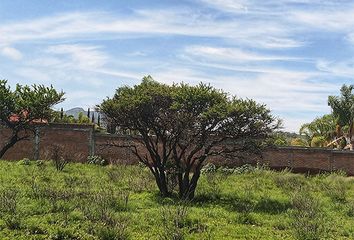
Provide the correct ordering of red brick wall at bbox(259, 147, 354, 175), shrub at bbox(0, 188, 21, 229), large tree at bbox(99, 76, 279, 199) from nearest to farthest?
1. shrub at bbox(0, 188, 21, 229)
2. large tree at bbox(99, 76, 279, 199)
3. red brick wall at bbox(259, 147, 354, 175)

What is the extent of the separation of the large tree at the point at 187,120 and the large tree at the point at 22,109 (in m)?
13.8

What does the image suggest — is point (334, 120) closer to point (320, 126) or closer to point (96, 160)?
point (320, 126)

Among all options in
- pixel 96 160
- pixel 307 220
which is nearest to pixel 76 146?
pixel 96 160

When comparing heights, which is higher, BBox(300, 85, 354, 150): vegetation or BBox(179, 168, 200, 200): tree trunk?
BBox(300, 85, 354, 150): vegetation

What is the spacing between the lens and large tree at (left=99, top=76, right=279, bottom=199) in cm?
1493

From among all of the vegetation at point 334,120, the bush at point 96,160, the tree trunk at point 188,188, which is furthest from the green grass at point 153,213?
the vegetation at point 334,120

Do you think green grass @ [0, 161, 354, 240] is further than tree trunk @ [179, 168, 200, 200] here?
No

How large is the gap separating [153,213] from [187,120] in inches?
166

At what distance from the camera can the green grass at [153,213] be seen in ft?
30.9

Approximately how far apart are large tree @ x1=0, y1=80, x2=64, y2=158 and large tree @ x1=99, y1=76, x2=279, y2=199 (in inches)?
545

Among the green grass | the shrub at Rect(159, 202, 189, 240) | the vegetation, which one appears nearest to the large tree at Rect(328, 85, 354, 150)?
the vegetation

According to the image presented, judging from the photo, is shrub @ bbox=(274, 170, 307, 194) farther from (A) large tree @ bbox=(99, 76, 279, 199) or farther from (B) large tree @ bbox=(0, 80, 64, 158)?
(B) large tree @ bbox=(0, 80, 64, 158)

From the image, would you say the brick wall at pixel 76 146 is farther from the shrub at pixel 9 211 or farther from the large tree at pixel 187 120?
the shrub at pixel 9 211

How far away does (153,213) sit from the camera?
11570 millimetres
